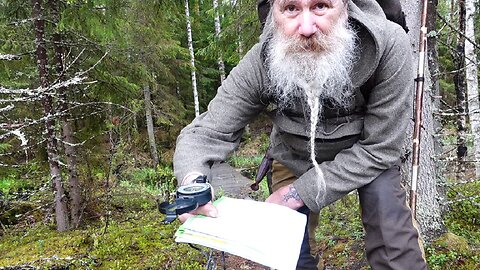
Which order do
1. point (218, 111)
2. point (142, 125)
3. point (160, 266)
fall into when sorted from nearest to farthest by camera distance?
point (218, 111) → point (160, 266) → point (142, 125)

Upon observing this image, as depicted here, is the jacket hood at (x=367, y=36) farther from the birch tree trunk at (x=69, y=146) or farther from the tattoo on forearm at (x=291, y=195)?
the birch tree trunk at (x=69, y=146)

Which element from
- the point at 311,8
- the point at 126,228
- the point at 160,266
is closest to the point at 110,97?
the point at 126,228

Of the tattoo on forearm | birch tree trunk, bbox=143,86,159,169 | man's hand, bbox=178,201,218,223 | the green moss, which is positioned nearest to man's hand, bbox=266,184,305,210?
the tattoo on forearm

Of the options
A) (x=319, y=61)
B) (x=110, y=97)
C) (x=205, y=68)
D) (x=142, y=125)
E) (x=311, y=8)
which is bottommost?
(x=142, y=125)

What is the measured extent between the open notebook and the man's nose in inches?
32.2

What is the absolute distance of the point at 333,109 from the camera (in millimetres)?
1979

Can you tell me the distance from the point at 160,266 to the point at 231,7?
148 inches

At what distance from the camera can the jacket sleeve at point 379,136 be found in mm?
1797

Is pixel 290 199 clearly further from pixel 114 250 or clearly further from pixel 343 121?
pixel 114 250

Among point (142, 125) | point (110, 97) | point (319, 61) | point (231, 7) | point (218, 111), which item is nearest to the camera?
point (319, 61)

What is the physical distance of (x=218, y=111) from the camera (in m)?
2.07

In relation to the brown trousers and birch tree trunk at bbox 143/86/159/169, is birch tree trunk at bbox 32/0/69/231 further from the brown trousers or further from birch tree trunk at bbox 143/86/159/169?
birch tree trunk at bbox 143/86/159/169

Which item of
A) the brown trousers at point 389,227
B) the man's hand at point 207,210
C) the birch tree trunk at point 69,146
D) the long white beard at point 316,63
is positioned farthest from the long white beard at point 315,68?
the birch tree trunk at point 69,146

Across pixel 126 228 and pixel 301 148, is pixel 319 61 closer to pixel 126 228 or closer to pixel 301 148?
pixel 301 148
